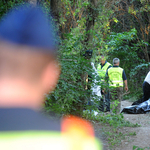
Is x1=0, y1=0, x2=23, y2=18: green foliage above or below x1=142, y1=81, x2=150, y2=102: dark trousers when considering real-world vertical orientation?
above

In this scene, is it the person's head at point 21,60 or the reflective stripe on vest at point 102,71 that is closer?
the person's head at point 21,60

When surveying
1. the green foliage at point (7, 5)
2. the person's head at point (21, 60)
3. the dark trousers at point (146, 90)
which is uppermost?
the green foliage at point (7, 5)

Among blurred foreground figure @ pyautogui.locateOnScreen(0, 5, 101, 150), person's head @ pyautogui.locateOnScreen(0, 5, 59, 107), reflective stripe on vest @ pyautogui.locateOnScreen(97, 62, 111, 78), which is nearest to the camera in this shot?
blurred foreground figure @ pyautogui.locateOnScreen(0, 5, 101, 150)

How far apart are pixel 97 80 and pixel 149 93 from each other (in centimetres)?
513

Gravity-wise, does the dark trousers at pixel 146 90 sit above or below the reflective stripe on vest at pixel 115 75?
below

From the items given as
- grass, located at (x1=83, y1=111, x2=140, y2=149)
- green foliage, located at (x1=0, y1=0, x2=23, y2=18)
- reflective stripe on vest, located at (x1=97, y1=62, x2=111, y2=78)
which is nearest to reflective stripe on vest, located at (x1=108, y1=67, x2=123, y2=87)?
reflective stripe on vest, located at (x1=97, y1=62, x2=111, y2=78)

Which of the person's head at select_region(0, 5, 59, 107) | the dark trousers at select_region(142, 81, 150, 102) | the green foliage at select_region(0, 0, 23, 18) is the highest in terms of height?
the green foliage at select_region(0, 0, 23, 18)

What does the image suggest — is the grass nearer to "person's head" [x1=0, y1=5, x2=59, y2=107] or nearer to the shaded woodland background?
the shaded woodland background

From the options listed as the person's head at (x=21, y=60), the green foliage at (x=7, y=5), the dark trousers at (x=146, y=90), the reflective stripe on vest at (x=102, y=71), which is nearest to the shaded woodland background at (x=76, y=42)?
the green foliage at (x=7, y=5)

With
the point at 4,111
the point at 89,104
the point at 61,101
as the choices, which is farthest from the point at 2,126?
the point at 89,104

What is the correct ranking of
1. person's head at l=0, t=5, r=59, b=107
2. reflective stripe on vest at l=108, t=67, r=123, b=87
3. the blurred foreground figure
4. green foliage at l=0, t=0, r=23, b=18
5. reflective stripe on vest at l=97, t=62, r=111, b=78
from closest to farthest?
1. the blurred foreground figure
2. person's head at l=0, t=5, r=59, b=107
3. green foliage at l=0, t=0, r=23, b=18
4. reflective stripe on vest at l=97, t=62, r=111, b=78
5. reflective stripe on vest at l=108, t=67, r=123, b=87

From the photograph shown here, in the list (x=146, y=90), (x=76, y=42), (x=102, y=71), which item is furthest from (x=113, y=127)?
(x=146, y=90)

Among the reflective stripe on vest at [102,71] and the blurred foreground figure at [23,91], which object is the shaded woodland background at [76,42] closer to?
the reflective stripe on vest at [102,71]

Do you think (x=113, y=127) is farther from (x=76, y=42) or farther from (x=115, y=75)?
(x=115, y=75)
